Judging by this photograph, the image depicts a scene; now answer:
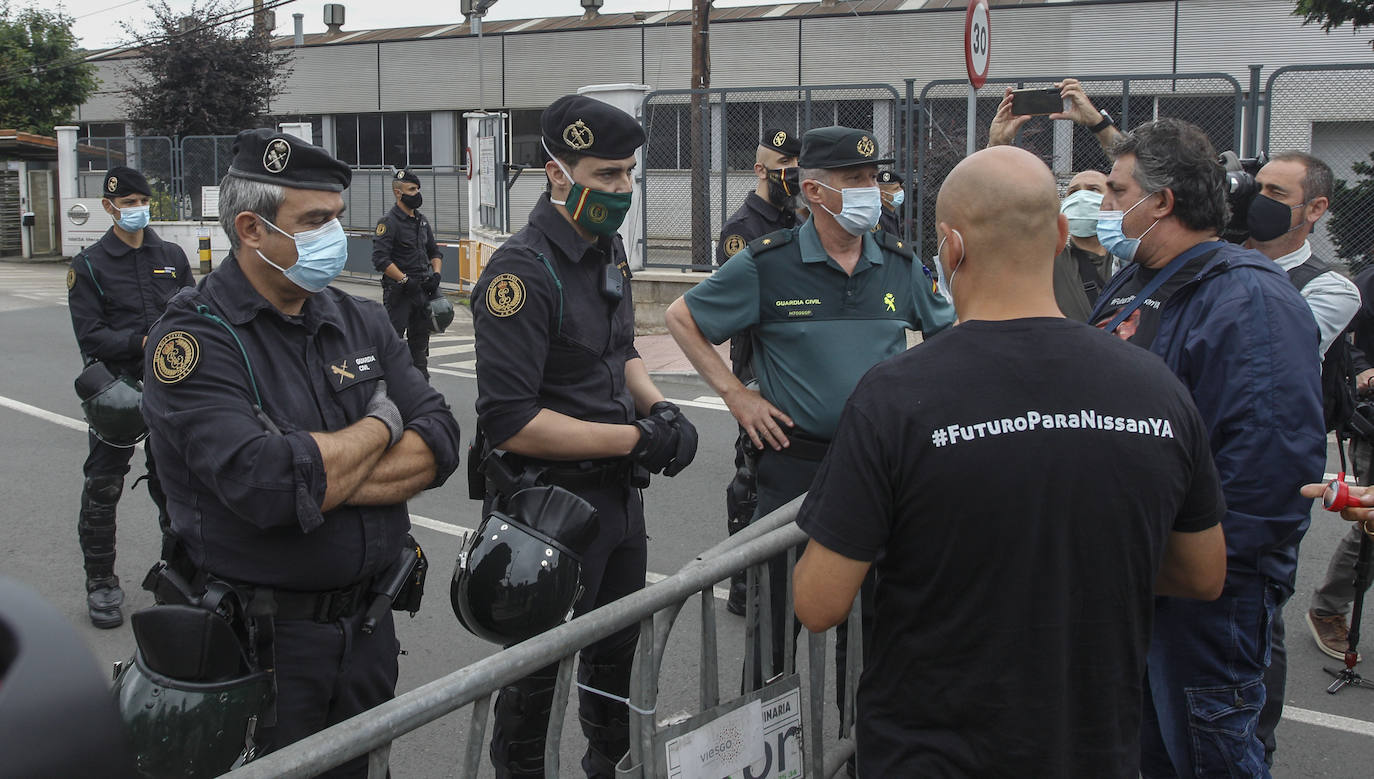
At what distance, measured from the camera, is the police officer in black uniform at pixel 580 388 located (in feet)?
10.6

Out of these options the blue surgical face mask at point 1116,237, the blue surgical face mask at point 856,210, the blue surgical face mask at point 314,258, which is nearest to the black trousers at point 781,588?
the blue surgical face mask at point 856,210

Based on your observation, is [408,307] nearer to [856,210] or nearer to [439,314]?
[439,314]

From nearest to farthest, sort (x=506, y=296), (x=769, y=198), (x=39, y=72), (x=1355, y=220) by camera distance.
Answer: (x=506, y=296)
(x=769, y=198)
(x=1355, y=220)
(x=39, y=72)

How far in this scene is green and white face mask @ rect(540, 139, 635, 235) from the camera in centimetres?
341

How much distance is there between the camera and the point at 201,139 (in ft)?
84.4

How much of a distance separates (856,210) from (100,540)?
3725mm

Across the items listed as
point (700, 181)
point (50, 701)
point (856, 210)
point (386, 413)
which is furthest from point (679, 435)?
point (700, 181)

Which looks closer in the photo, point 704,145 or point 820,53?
point 704,145

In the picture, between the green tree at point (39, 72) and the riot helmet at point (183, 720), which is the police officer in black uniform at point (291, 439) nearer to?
the riot helmet at point (183, 720)

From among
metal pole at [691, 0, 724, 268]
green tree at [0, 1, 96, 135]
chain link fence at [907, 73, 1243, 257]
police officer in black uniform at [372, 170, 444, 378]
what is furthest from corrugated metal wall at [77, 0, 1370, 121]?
police officer in black uniform at [372, 170, 444, 378]

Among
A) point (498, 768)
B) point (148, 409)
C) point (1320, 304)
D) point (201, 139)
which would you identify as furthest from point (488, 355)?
point (201, 139)

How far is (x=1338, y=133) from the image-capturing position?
37.3 feet

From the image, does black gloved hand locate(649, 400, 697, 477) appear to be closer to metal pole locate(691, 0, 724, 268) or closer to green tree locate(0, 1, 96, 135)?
metal pole locate(691, 0, 724, 268)

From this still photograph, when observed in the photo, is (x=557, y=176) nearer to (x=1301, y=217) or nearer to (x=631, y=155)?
(x=631, y=155)
